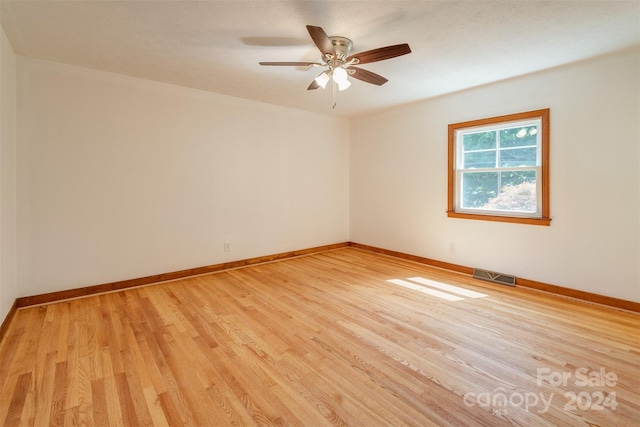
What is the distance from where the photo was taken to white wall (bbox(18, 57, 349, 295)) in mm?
3053

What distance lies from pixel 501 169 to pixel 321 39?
2.89 m

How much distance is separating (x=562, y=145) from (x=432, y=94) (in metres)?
1.66

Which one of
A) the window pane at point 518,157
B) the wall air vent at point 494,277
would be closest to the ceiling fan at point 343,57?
the window pane at point 518,157

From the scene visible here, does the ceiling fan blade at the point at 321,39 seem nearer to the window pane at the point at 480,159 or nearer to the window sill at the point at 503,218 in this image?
the window pane at the point at 480,159

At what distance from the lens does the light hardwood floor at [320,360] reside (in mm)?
1626

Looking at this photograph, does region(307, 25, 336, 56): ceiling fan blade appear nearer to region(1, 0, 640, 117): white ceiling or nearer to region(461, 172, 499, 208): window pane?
region(1, 0, 640, 117): white ceiling

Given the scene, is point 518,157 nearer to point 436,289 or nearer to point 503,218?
point 503,218

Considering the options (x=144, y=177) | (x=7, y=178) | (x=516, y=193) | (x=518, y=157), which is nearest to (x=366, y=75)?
(x=518, y=157)

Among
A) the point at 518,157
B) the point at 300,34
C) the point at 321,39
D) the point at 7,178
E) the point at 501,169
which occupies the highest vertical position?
the point at 300,34

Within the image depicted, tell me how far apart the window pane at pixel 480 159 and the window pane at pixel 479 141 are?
69mm

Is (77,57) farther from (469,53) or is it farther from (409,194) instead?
(409,194)

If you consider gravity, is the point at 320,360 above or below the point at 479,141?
below

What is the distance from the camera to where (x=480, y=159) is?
4020 mm

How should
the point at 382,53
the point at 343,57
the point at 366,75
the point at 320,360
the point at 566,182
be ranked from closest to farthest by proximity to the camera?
the point at 320,360
the point at 382,53
the point at 343,57
the point at 366,75
the point at 566,182
